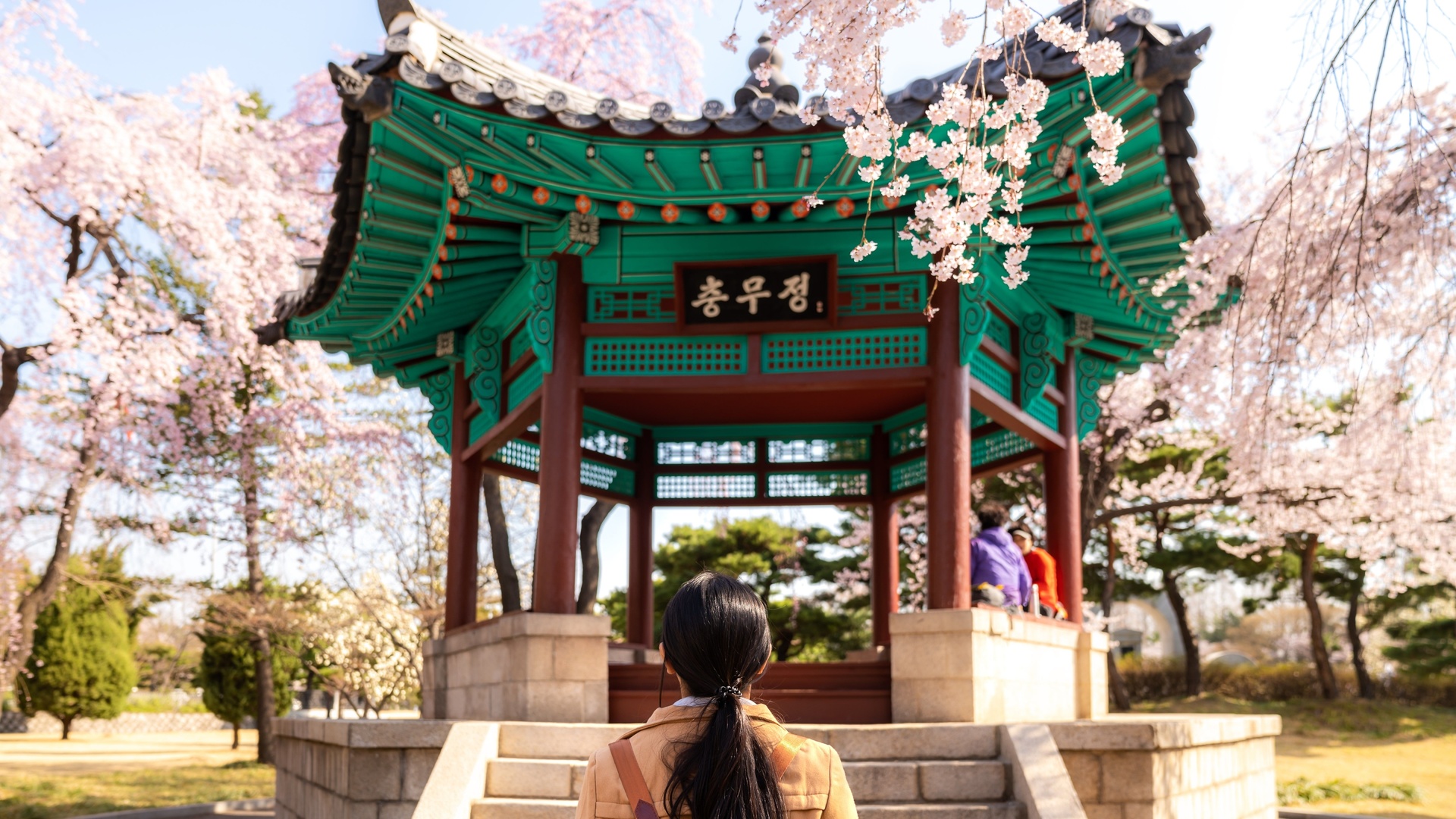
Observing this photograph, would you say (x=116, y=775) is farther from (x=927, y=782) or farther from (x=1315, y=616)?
(x=1315, y=616)

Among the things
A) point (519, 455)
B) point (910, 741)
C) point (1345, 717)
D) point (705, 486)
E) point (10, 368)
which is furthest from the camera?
point (1345, 717)

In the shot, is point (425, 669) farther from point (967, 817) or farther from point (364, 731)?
point (967, 817)

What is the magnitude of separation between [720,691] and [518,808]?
4403 mm

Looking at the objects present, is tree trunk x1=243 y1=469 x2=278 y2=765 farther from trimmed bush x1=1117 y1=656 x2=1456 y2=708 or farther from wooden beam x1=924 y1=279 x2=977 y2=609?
trimmed bush x1=1117 y1=656 x2=1456 y2=708

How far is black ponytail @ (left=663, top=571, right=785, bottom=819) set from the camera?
74.6 inches

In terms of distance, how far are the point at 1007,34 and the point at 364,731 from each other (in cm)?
497

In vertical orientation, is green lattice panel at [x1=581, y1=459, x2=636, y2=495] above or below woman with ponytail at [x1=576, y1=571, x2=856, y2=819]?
above

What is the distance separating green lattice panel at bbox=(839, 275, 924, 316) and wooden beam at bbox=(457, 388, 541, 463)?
2213 millimetres

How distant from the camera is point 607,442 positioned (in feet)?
34.8

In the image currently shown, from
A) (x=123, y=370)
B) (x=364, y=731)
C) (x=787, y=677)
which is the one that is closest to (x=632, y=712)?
(x=787, y=677)

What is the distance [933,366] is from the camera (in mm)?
7609

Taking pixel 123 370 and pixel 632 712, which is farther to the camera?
pixel 123 370

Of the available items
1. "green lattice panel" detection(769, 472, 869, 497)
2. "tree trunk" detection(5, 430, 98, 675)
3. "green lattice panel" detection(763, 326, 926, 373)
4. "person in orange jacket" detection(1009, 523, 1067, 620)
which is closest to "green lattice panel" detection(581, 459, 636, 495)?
"green lattice panel" detection(769, 472, 869, 497)

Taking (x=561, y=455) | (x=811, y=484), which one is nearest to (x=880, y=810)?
(x=561, y=455)
